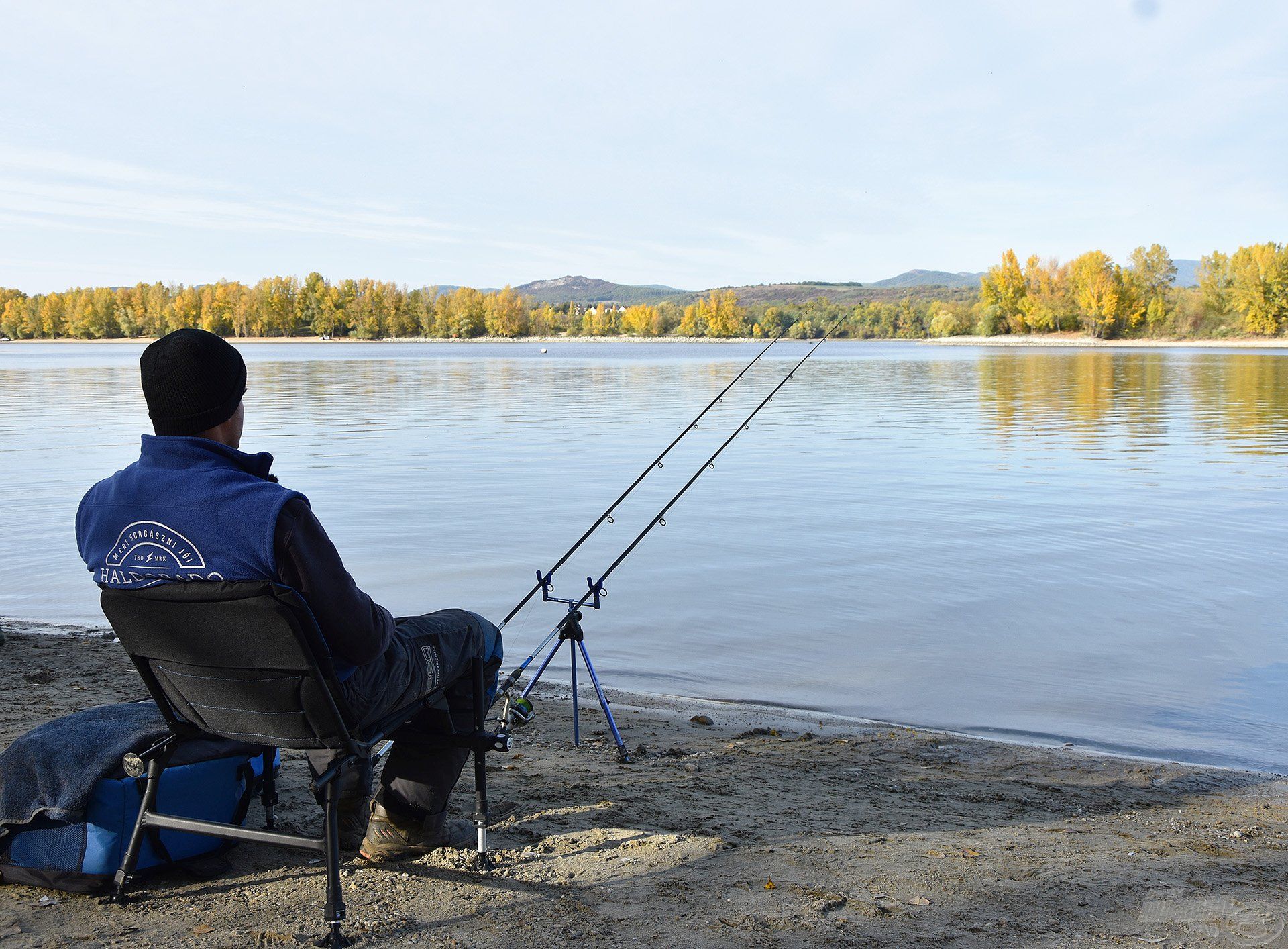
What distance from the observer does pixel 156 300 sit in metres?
146

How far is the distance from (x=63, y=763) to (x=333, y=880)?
101 cm

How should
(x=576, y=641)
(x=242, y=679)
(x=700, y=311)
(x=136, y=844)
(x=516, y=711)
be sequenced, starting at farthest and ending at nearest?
(x=700, y=311) → (x=576, y=641) → (x=516, y=711) → (x=136, y=844) → (x=242, y=679)

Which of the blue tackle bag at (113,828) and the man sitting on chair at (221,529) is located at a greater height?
the man sitting on chair at (221,529)

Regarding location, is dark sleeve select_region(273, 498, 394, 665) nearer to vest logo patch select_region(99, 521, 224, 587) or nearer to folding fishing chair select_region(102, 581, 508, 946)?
folding fishing chair select_region(102, 581, 508, 946)

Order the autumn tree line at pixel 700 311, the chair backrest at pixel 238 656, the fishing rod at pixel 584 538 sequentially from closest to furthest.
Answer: the chair backrest at pixel 238 656 < the fishing rod at pixel 584 538 < the autumn tree line at pixel 700 311

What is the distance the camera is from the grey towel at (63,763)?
9.52ft

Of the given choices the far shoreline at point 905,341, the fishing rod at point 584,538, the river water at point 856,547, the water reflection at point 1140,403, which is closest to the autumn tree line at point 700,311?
the far shoreline at point 905,341

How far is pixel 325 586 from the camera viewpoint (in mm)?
2469

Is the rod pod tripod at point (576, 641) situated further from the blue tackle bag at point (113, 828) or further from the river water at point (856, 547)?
the river water at point (856, 547)

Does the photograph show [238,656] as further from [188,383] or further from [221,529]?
[188,383]

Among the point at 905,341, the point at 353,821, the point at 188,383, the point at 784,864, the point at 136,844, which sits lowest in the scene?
the point at 784,864

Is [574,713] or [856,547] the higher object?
[574,713]

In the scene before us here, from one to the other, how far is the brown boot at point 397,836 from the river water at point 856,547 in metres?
2.95

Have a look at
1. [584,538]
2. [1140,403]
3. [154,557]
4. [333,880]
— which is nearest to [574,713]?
[584,538]
